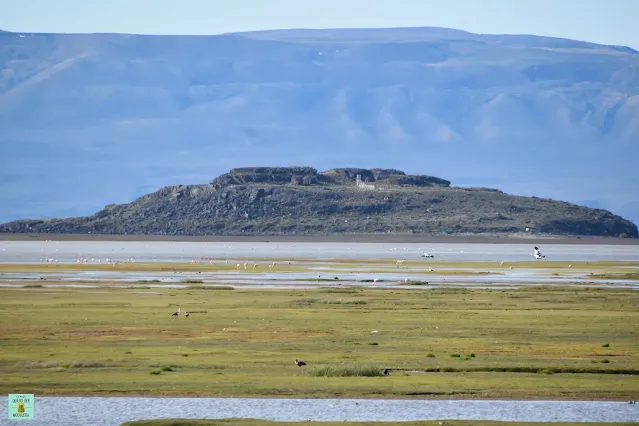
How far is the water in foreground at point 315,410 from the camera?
2977 centimetres

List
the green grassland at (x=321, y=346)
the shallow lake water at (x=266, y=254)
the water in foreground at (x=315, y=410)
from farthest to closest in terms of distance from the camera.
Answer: the shallow lake water at (x=266, y=254)
the green grassland at (x=321, y=346)
the water in foreground at (x=315, y=410)

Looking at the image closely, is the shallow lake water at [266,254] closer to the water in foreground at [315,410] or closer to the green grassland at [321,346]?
the green grassland at [321,346]

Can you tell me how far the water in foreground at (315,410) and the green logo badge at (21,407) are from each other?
0.22 metres

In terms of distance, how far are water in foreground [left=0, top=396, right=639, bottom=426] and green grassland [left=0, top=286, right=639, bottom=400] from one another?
923 mm

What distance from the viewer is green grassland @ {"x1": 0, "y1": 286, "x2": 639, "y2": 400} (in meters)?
34.1

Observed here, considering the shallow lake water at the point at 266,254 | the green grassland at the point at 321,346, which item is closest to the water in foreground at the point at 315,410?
the green grassland at the point at 321,346

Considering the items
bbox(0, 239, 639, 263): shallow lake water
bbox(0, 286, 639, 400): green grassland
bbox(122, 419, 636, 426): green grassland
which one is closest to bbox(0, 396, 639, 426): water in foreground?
bbox(122, 419, 636, 426): green grassland

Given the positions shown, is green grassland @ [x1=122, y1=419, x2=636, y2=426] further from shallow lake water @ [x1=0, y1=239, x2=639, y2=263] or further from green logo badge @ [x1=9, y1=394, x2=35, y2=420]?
shallow lake water @ [x1=0, y1=239, x2=639, y2=263]

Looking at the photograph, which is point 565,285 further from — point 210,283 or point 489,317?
point 489,317

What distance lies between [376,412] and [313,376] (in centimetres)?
552

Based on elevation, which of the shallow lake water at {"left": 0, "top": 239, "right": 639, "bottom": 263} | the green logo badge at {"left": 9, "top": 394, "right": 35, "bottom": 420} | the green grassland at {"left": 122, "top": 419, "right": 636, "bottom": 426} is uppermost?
the shallow lake water at {"left": 0, "top": 239, "right": 639, "bottom": 263}

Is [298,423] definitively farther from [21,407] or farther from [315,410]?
[21,407]

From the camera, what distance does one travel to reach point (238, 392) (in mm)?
33094

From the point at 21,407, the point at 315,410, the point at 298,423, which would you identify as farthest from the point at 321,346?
the point at 21,407
